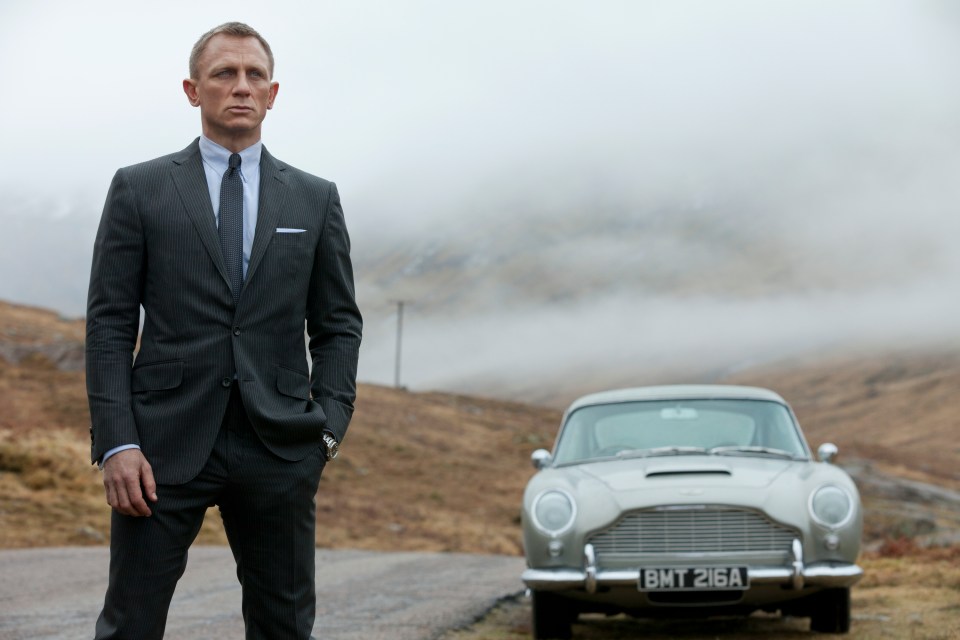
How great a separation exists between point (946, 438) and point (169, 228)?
9865 centimetres

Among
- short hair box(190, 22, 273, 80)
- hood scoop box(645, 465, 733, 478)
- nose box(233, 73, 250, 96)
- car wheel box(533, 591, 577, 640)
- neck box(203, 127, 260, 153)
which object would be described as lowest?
car wheel box(533, 591, 577, 640)

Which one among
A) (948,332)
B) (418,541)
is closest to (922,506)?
(418,541)

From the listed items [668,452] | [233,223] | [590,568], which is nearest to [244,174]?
[233,223]

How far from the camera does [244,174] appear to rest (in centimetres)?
326

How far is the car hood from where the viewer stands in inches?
287

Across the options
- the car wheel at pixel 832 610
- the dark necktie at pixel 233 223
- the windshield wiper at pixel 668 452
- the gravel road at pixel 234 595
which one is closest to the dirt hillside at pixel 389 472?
the gravel road at pixel 234 595

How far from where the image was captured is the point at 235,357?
3006 mm

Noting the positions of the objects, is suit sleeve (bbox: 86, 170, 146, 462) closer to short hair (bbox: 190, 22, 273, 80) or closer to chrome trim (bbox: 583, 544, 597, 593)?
short hair (bbox: 190, 22, 273, 80)

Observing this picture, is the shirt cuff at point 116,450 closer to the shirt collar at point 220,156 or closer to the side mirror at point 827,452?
the shirt collar at point 220,156

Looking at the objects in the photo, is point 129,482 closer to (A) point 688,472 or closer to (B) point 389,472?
(A) point 688,472

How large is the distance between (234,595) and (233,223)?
6951mm

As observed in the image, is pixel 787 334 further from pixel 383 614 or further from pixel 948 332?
pixel 383 614

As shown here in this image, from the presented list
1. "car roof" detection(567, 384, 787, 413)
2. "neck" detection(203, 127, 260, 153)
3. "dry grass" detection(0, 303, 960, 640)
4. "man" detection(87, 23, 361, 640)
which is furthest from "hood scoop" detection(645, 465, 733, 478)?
"neck" detection(203, 127, 260, 153)

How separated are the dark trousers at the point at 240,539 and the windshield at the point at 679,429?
17.7ft
